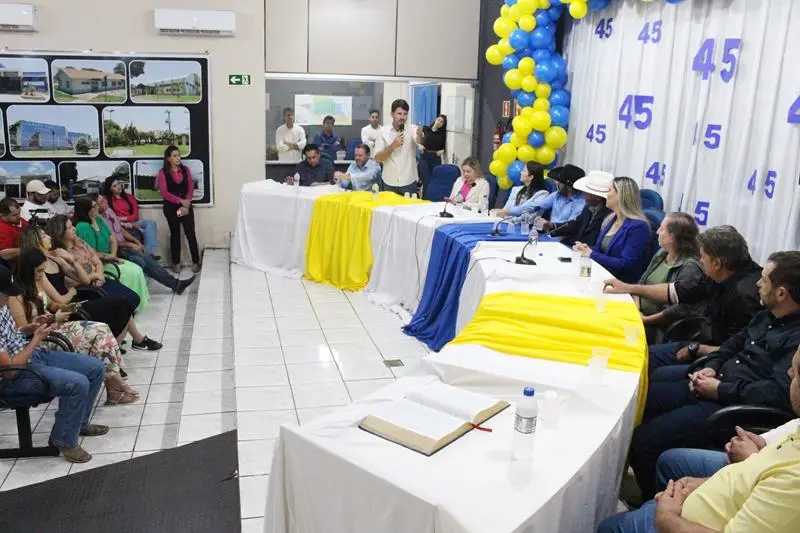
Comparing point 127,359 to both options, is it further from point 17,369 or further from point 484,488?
point 484,488

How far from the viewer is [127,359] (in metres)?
5.04

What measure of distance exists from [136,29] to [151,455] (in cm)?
512

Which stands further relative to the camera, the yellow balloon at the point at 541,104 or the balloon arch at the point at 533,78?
the yellow balloon at the point at 541,104

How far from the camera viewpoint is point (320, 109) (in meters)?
9.71

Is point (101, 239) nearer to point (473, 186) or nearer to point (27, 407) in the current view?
point (27, 407)

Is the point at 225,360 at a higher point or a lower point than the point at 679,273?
lower

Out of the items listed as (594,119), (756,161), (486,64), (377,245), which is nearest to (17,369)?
(377,245)

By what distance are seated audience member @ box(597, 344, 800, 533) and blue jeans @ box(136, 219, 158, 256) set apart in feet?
20.1

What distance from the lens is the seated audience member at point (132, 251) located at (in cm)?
639

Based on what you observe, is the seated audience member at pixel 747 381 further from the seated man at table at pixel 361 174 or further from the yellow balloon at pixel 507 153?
the seated man at table at pixel 361 174

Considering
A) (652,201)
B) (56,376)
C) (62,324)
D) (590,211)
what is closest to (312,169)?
(590,211)

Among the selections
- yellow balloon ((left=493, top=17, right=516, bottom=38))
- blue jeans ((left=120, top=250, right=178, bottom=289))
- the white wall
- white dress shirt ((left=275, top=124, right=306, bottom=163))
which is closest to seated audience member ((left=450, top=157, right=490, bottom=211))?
yellow balloon ((left=493, top=17, right=516, bottom=38))

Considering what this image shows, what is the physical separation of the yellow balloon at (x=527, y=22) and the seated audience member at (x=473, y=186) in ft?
3.92

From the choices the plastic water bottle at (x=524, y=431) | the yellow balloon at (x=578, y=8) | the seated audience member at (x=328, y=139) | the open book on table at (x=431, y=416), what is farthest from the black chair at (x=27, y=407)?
the seated audience member at (x=328, y=139)
